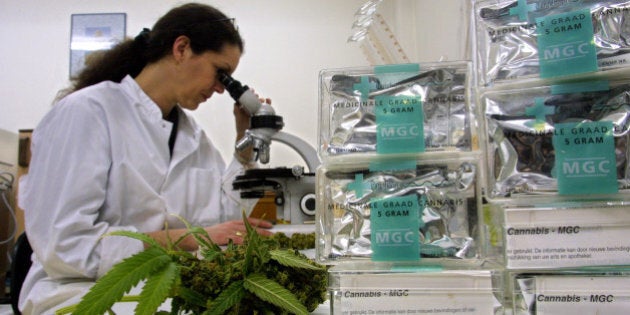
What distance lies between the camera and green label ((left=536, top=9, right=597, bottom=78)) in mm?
407

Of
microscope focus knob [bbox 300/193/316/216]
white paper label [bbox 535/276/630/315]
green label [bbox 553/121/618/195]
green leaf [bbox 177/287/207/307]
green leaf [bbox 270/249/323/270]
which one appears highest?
green label [bbox 553/121/618/195]

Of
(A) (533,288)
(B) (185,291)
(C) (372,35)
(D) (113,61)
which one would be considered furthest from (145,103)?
(A) (533,288)

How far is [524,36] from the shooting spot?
437 mm

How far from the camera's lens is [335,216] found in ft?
1.53

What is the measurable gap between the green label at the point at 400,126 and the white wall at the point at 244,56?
203 centimetres

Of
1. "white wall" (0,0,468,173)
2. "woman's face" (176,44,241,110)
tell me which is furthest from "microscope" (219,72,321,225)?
"white wall" (0,0,468,173)

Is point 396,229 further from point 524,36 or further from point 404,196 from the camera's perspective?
point 524,36

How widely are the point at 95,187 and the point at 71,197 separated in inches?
2.5

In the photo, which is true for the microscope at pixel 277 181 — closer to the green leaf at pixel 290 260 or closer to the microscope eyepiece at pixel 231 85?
the microscope eyepiece at pixel 231 85

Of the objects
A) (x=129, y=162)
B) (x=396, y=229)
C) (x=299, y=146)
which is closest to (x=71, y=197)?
(x=129, y=162)

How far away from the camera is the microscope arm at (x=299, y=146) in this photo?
147 cm

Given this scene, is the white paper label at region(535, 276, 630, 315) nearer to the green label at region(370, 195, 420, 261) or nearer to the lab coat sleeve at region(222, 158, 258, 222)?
the green label at region(370, 195, 420, 261)

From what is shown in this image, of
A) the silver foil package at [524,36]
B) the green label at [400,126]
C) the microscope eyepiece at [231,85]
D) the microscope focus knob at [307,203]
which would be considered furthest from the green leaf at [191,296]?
the microscope eyepiece at [231,85]

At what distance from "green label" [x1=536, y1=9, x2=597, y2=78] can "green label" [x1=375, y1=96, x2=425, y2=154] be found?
13cm
